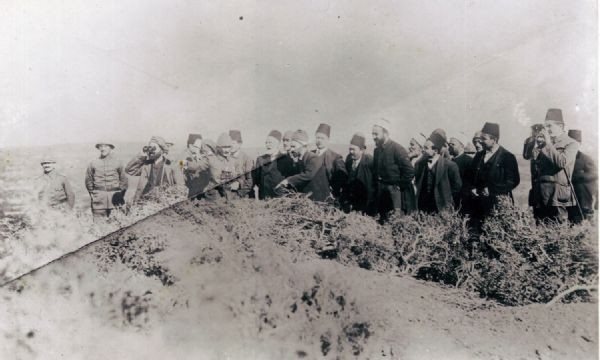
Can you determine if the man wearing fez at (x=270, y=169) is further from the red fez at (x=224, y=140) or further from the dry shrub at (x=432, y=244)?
the dry shrub at (x=432, y=244)

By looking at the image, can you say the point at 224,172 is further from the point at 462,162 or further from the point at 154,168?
the point at 462,162

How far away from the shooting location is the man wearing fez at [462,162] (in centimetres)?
387

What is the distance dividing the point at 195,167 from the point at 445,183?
2.00 metres

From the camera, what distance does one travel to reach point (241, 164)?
159 inches

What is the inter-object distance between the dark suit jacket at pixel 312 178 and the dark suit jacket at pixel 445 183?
2.51 ft

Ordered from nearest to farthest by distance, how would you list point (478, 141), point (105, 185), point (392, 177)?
point (478, 141) → point (392, 177) → point (105, 185)

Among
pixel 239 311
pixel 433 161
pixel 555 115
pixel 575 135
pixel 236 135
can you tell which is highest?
pixel 555 115

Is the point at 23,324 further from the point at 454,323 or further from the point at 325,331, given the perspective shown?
the point at 454,323

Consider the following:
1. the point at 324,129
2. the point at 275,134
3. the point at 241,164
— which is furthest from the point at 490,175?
the point at 241,164

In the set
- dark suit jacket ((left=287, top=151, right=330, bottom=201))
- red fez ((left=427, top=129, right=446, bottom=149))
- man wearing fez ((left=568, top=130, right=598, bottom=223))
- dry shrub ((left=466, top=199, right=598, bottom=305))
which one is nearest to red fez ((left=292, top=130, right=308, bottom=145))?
dark suit jacket ((left=287, top=151, right=330, bottom=201))

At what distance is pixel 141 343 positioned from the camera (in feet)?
12.7

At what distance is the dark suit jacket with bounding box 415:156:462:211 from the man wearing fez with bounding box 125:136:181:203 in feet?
6.54

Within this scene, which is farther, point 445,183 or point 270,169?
point 270,169

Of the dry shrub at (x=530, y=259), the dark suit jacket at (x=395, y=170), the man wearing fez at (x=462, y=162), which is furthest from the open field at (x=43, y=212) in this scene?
the dry shrub at (x=530, y=259)
